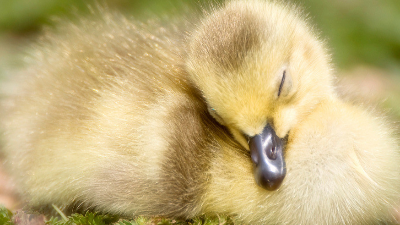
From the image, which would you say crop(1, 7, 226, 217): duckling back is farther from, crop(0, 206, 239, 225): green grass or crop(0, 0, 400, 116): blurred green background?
crop(0, 0, 400, 116): blurred green background

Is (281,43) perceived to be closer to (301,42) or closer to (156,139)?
(301,42)

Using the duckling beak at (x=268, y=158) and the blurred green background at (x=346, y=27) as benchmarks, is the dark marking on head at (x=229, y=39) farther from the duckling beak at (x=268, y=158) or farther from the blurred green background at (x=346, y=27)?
the blurred green background at (x=346, y=27)

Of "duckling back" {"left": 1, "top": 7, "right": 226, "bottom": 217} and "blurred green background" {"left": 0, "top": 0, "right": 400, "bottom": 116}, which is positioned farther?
"blurred green background" {"left": 0, "top": 0, "right": 400, "bottom": 116}

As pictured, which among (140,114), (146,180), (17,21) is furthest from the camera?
(17,21)

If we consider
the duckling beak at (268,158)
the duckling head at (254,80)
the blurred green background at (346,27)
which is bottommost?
the duckling beak at (268,158)

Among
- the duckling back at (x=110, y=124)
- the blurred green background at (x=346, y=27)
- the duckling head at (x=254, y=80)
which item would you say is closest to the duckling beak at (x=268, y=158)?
the duckling head at (x=254, y=80)

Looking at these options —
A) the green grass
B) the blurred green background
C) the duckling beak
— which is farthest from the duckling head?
the blurred green background

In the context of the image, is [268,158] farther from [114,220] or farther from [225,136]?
[114,220]

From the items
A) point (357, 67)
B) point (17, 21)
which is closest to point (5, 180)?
point (17, 21)
